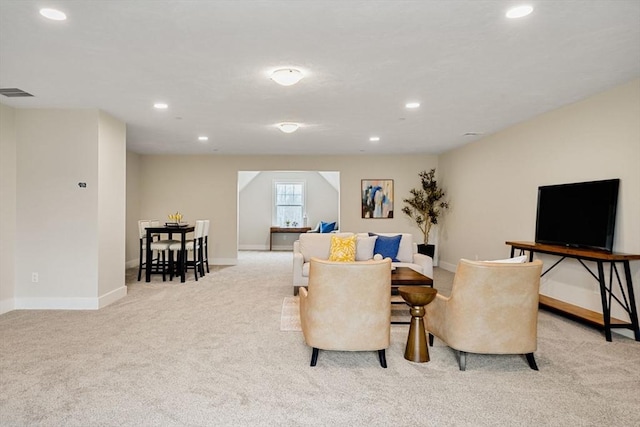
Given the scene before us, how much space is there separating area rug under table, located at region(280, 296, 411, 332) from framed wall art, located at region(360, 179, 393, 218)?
396 centimetres

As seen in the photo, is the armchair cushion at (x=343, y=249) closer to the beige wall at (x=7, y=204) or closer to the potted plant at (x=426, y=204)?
the potted plant at (x=426, y=204)

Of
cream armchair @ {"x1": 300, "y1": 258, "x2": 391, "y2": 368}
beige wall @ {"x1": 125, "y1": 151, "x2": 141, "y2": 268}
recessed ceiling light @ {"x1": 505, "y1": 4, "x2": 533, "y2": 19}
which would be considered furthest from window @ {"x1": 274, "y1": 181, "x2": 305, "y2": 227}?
recessed ceiling light @ {"x1": 505, "y1": 4, "x2": 533, "y2": 19}

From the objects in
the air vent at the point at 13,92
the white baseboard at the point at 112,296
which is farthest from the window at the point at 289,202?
the air vent at the point at 13,92

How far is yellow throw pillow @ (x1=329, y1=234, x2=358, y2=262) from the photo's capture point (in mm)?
5422

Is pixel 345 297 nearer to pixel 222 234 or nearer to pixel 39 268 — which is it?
pixel 39 268

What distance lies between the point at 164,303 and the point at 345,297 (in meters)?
3.21

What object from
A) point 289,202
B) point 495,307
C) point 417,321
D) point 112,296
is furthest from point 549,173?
point 289,202

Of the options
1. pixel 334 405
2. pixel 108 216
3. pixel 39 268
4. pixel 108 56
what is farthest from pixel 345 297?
pixel 39 268

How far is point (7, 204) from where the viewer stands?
471cm

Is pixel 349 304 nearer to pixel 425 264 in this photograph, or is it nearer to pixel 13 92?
pixel 425 264

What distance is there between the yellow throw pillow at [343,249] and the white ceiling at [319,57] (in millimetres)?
1732

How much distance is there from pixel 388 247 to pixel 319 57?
10.5 feet

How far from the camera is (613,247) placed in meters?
3.97

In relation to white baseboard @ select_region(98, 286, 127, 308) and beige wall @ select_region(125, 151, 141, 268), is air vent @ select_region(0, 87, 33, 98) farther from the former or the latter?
beige wall @ select_region(125, 151, 141, 268)
